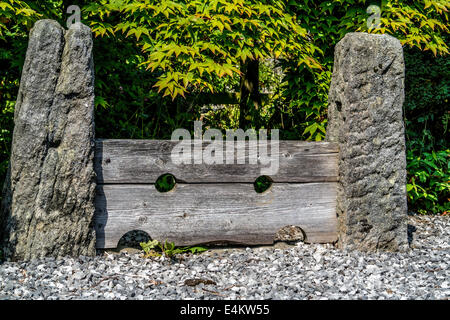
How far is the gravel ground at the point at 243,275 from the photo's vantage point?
2.72 m

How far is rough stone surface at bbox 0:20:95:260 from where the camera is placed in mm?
2984

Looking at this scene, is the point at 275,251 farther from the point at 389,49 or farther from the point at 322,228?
the point at 389,49

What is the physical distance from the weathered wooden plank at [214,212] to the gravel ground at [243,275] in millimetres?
139

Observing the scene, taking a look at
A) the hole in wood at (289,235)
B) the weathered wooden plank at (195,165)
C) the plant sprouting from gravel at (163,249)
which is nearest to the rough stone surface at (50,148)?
the weathered wooden plank at (195,165)

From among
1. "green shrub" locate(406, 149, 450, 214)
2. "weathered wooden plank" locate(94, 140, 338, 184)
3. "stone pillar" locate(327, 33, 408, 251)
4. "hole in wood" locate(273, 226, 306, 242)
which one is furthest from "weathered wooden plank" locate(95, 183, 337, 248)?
"green shrub" locate(406, 149, 450, 214)

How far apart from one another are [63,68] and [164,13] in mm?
776

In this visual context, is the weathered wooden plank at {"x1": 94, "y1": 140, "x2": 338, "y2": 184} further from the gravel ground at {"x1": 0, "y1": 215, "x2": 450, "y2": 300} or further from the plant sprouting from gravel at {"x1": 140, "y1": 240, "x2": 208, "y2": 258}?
the gravel ground at {"x1": 0, "y1": 215, "x2": 450, "y2": 300}

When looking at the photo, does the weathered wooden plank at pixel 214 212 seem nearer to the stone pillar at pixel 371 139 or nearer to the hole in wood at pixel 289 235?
the stone pillar at pixel 371 139

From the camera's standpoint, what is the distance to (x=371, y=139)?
3.38 meters

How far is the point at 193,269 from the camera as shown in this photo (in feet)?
10.3

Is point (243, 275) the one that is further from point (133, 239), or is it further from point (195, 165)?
point (133, 239)

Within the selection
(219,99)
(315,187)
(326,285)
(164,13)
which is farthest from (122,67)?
(326,285)

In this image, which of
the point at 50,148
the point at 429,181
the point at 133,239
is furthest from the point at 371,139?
the point at 50,148

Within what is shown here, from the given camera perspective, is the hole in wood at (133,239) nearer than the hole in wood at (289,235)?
Yes
